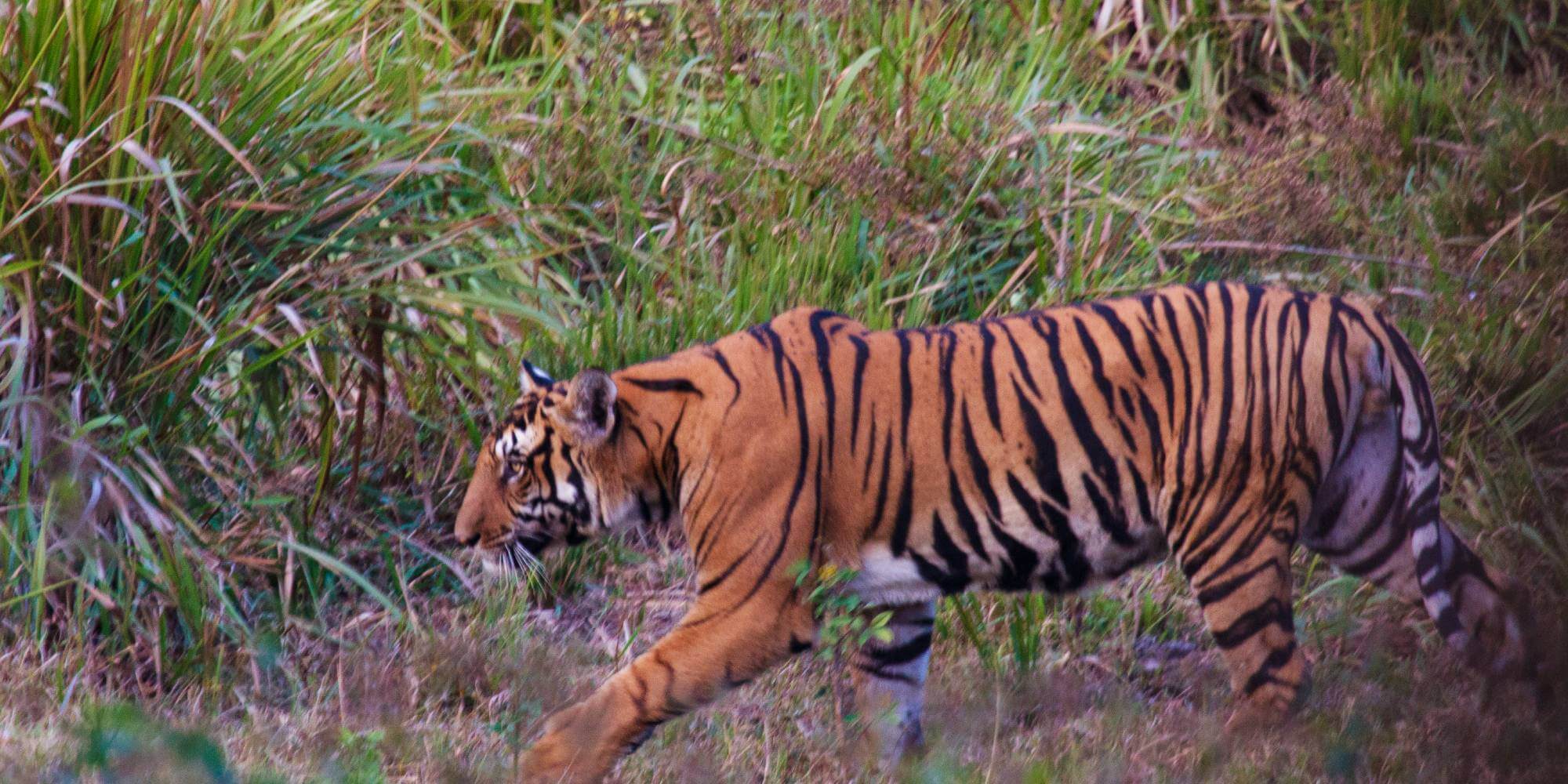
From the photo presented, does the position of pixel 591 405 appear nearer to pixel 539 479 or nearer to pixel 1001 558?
pixel 539 479

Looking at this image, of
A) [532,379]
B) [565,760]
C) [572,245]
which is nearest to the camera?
[565,760]

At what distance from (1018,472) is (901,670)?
0.67 m

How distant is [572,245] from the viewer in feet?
17.4

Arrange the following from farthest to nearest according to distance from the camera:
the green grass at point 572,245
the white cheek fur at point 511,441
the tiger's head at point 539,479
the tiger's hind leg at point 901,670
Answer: the green grass at point 572,245, the tiger's hind leg at point 901,670, the white cheek fur at point 511,441, the tiger's head at point 539,479

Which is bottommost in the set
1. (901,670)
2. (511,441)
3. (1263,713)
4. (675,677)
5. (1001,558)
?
(901,670)

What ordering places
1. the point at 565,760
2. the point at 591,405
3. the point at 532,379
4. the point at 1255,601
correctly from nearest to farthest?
the point at 565,760, the point at 1255,601, the point at 591,405, the point at 532,379

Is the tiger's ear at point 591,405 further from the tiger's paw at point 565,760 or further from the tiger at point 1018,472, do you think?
the tiger's paw at point 565,760

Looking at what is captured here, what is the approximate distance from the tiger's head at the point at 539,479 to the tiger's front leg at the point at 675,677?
469 millimetres

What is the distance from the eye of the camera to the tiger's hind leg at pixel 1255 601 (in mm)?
4016

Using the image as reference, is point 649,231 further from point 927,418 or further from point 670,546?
point 927,418

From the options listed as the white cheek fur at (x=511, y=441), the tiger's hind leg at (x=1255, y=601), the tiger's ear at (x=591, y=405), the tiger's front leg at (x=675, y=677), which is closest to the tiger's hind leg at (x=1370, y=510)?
the tiger's hind leg at (x=1255, y=601)

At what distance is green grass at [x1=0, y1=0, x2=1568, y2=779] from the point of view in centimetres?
457

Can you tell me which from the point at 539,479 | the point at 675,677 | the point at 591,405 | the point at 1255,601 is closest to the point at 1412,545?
the point at 1255,601

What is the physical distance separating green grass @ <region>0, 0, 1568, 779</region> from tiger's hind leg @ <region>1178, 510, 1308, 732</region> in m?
0.21
